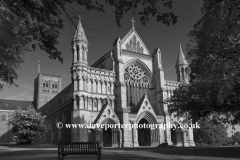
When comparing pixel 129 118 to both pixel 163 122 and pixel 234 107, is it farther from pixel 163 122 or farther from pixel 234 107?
pixel 234 107

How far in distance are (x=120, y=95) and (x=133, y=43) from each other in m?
11.4

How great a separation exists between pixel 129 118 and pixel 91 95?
682 cm

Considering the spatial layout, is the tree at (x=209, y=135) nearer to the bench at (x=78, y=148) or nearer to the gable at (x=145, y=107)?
the gable at (x=145, y=107)

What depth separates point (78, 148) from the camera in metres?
11.3

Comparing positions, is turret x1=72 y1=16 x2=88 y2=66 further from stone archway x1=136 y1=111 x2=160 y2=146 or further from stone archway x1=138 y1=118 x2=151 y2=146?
stone archway x1=138 y1=118 x2=151 y2=146

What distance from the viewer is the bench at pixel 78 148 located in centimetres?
1108

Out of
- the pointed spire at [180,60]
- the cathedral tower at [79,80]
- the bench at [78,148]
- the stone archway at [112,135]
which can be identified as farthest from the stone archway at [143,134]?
the bench at [78,148]

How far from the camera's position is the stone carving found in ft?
139

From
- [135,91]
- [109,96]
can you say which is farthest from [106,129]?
[135,91]

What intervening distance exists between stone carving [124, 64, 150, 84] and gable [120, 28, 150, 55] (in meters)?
3.49

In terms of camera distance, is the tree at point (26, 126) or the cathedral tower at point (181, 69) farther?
the cathedral tower at point (181, 69)

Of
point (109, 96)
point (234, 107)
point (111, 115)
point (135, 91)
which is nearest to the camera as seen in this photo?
point (234, 107)

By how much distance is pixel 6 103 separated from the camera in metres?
88.6

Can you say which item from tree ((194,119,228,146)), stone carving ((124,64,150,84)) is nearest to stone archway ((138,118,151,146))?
stone carving ((124,64,150,84))
